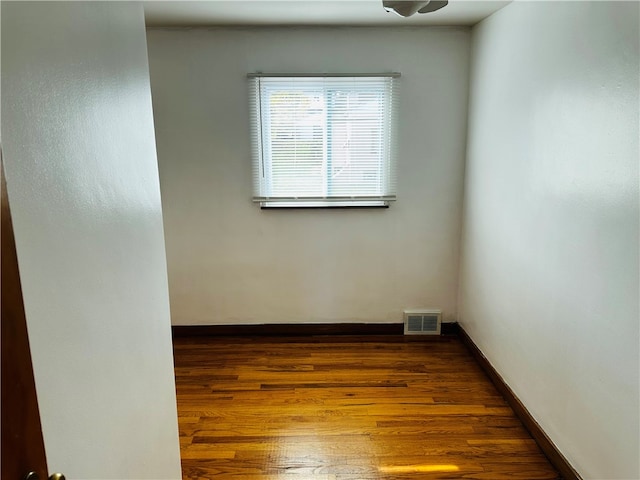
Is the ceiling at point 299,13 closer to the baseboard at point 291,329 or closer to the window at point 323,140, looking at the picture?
the window at point 323,140

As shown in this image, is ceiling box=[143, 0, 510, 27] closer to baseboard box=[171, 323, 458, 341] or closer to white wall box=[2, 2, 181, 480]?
white wall box=[2, 2, 181, 480]

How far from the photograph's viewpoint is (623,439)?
169 centimetres

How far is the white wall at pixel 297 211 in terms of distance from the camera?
3281 millimetres

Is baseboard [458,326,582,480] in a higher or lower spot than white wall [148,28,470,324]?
lower

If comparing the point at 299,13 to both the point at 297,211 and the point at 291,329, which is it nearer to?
the point at 297,211

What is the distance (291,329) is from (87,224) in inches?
109

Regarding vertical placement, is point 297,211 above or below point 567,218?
below

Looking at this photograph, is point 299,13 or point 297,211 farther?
point 297,211

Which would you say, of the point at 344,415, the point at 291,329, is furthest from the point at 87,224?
the point at 291,329

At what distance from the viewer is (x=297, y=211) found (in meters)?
3.51

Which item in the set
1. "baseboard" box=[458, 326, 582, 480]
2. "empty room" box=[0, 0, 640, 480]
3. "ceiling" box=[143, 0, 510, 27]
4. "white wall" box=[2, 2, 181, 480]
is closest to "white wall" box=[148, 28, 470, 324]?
"empty room" box=[0, 0, 640, 480]

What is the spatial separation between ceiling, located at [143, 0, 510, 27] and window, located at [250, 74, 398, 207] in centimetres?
37

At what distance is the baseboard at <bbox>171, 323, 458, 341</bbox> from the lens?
372 cm

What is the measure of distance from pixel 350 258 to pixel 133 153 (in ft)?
7.95
